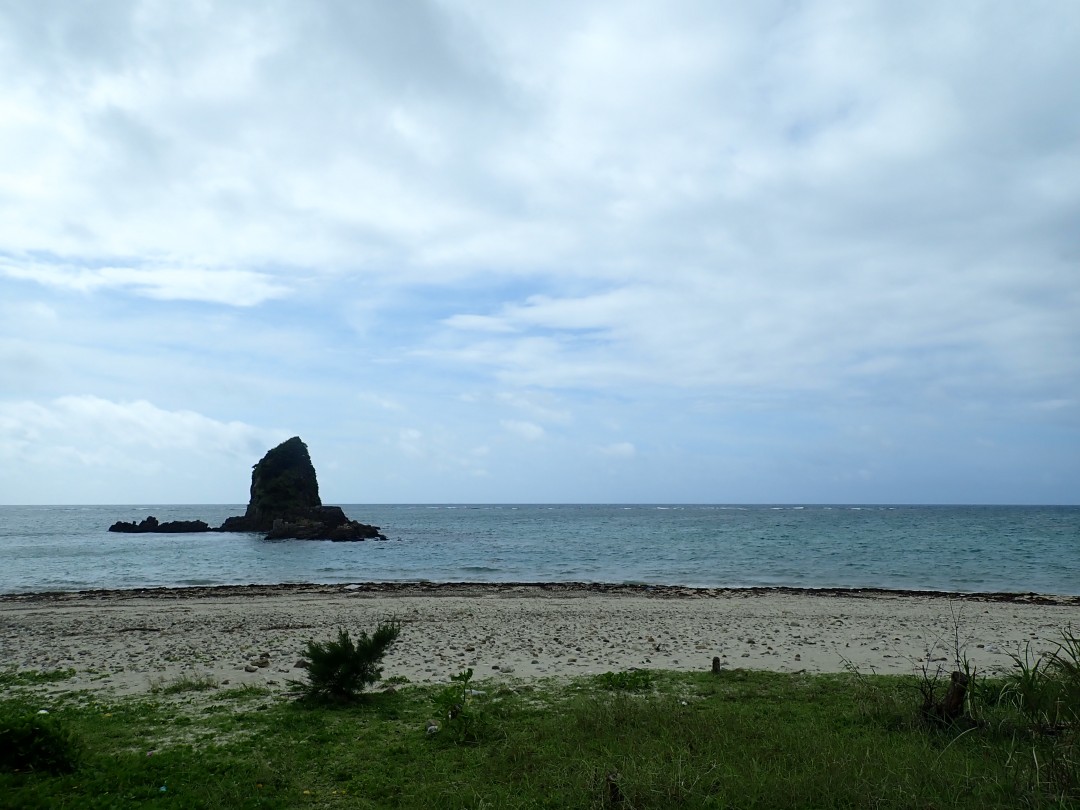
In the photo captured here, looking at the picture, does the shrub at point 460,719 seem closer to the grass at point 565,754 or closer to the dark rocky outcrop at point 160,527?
the grass at point 565,754

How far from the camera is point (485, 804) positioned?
21.7ft

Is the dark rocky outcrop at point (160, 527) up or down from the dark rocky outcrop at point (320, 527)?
down

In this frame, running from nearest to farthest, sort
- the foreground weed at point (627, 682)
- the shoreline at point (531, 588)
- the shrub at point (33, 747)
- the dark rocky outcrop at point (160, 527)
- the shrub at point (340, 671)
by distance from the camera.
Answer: the shrub at point (33, 747) → the shrub at point (340, 671) → the foreground weed at point (627, 682) → the shoreline at point (531, 588) → the dark rocky outcrop at point (160, 527)

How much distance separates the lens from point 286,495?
105625 mm

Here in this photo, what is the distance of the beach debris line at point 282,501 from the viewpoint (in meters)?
98.9

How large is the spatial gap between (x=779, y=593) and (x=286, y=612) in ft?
72.7

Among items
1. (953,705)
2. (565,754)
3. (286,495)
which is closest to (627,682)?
(565,754)

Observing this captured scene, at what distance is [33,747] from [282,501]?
344 ft

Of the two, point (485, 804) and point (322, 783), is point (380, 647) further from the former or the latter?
point (485, 804)

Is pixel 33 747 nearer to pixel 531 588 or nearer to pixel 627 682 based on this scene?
pixel 627 682

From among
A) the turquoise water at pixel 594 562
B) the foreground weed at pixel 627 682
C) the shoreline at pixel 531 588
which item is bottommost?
the turquoise water at pixel 594 562

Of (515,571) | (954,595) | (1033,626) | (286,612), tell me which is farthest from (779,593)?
(286,612)

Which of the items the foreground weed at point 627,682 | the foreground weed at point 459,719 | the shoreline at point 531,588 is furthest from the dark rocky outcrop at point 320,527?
the foreground weed at point 459,719

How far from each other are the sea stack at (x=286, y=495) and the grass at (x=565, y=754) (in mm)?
88544
